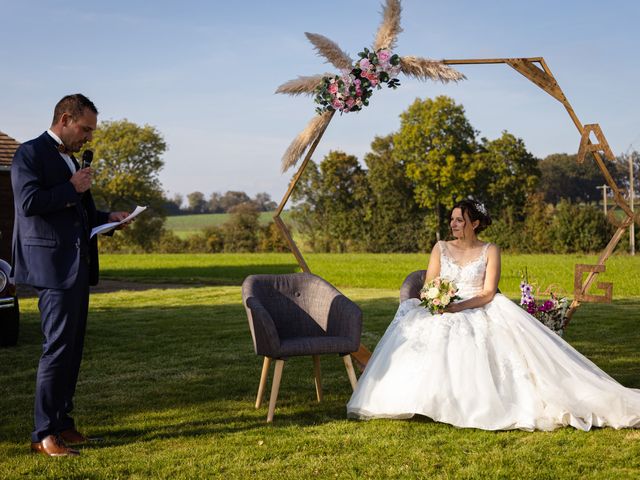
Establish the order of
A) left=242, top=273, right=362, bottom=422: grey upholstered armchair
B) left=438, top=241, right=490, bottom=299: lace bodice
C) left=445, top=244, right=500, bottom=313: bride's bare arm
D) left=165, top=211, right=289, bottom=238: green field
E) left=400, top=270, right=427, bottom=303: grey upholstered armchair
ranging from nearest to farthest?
left=242, top=273, right=362, bottom=422: grey upholstered armchair, left=445, top=244, right=500, bottom=313: bride's bare arm, left=438, top=241, right=490, bottom=299: lace bodice, left=400, top=270, right=427, bottom=303: grey upholstered armchair, left=165, top=211, right=289, bottom=238: green field

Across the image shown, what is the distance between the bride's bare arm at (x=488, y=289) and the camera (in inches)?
213

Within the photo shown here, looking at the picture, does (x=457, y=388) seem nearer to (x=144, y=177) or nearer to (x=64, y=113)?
(x=64, y=113)

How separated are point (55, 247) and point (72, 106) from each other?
2.63 ft

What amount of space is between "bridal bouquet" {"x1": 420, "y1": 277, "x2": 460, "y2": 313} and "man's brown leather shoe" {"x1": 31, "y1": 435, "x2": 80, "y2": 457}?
2478 millimetres

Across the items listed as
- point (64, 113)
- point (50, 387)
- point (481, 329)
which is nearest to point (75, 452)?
point (50, 387)

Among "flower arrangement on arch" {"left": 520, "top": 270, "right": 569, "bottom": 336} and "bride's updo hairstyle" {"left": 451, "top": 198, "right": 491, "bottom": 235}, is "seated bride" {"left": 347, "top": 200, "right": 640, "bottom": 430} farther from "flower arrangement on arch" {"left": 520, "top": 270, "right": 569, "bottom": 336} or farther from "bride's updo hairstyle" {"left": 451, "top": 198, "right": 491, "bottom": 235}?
"flower arrangement on arch" {"left": 520, "top": 270, "right": 569, "bottom": 336}

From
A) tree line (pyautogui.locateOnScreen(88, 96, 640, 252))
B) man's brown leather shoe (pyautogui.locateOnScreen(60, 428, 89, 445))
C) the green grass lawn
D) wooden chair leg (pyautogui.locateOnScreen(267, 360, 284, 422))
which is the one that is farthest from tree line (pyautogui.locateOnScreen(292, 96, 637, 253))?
man's brown leather shoe (pyautogui.locateOnScreen(60, 428, 89, 445))

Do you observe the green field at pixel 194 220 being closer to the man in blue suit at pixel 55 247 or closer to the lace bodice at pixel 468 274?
the lace bodice at pixel 468 274

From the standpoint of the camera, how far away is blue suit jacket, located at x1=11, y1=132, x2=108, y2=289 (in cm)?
419

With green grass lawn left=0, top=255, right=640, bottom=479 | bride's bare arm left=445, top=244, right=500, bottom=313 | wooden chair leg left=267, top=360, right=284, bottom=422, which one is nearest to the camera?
green grass lawn left=0, top=255, right=640, bottom=479

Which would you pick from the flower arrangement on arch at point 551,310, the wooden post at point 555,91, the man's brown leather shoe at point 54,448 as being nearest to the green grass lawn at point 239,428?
the man's brown leather shoe at point 54,448

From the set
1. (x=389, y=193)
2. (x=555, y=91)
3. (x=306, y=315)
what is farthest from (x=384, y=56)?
(x=389, y=193)

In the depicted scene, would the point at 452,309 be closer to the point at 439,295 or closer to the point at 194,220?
the point at 439,295

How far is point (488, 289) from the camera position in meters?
5.47
